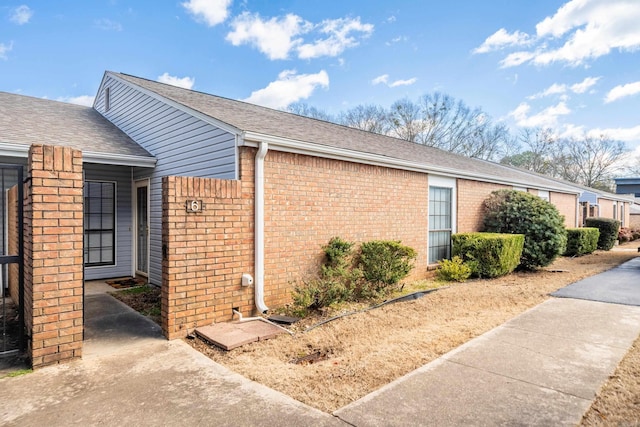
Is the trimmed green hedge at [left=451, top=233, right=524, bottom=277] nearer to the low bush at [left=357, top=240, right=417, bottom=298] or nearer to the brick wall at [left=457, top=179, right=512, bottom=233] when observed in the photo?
the brick wall at [left=457, top=179, right=512, bottom=233]

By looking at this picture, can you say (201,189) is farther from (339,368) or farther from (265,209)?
(339,368)

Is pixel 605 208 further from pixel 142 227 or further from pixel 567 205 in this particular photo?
pixel 142 227

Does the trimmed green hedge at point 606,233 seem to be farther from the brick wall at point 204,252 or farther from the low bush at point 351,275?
the brick wall at point 204,252

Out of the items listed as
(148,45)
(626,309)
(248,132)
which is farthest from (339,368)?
(148,45)

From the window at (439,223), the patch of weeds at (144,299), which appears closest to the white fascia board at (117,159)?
the patch of weeds at (144,299)

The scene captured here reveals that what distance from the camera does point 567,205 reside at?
16.4m

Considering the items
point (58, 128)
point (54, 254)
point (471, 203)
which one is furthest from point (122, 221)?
point (471, 203)

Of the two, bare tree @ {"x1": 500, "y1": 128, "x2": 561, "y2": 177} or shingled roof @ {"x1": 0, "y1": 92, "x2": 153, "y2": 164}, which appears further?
bare tree @ {"x1": 500, "y1": 128, "x2": 561, "y2": 177}

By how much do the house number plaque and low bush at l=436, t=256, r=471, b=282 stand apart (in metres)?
6.17

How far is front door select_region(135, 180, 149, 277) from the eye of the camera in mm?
8211

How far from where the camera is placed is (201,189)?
15.5ft

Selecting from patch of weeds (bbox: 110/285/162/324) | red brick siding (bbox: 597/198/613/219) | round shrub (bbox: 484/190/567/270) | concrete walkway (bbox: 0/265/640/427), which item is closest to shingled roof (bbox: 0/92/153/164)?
patch of weeds (bbox: 110/285/162/324)

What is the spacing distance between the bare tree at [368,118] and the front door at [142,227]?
23.6 m

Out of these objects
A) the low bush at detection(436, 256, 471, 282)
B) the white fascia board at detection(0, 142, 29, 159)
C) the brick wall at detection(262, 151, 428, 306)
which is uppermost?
the white fascia board at detection(0, 142, 29, 159)
